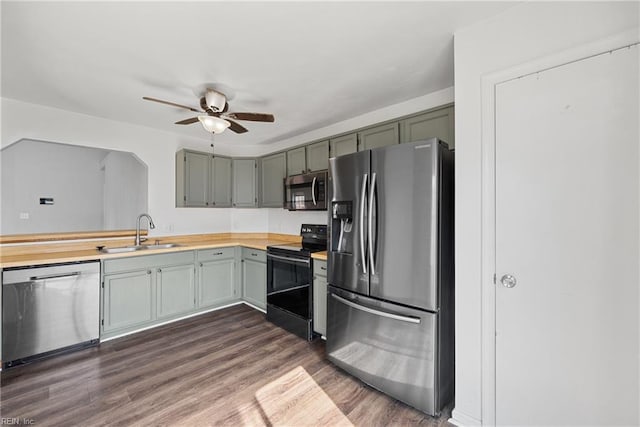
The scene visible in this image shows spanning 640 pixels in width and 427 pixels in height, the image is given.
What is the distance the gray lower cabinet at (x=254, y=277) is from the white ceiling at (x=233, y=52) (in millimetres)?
1891

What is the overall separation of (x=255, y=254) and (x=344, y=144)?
1884 mm

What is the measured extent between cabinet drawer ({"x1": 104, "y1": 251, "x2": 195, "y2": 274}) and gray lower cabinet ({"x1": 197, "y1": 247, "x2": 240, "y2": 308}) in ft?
0.61

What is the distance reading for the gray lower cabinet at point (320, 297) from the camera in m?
2.71

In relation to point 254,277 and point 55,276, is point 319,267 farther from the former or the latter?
point 55,276

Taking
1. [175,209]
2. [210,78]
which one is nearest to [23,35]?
[210,78]

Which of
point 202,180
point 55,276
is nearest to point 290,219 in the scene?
point 202,180

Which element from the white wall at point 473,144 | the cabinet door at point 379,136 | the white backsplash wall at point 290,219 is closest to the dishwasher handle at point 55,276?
the white backsplash wall at point 290,219

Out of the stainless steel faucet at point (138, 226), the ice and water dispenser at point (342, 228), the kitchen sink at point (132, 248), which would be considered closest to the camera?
the ice and water dispenser at point (342, 228)

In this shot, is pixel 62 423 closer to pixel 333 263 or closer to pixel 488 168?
pixel 333 263

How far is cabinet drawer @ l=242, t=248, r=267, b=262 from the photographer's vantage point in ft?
11.5

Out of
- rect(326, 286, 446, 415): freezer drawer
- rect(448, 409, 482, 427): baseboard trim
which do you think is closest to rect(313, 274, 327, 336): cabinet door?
rect(326, 286, 446, 415): freezer drawer

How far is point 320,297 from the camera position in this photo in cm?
275

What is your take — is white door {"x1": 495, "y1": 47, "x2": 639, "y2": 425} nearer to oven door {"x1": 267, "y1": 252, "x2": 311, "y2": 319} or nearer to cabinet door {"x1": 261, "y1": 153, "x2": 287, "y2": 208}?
oven door {"x1": 267, "y1": 252, "x2": 311, "y2": 319}

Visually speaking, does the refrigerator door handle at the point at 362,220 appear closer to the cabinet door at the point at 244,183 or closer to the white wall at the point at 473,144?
the white wall at the point at 473,144
